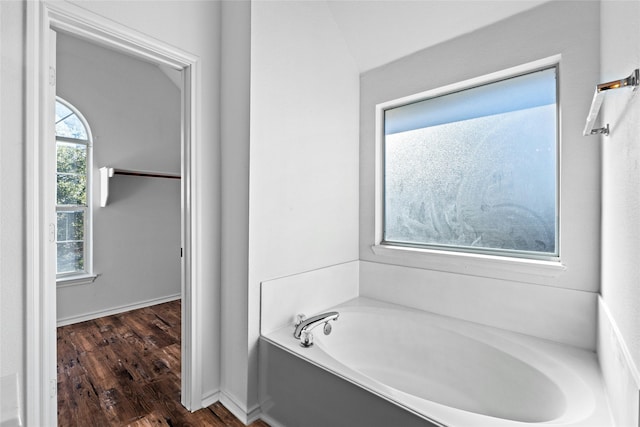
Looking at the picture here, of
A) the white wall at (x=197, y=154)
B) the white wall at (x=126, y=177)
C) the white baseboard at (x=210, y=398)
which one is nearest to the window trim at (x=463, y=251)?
the white wall at (x=197, y=154)

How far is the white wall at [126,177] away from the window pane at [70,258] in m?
0.15

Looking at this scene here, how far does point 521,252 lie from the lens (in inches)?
71.0

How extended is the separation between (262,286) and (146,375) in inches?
48.0

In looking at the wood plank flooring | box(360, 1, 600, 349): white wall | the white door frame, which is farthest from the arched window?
box(360, 1, 600, 349): white wall

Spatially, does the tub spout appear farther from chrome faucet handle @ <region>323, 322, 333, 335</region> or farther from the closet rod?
the closet rod

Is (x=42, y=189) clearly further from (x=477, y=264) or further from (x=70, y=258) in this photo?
(x=70, y=258)

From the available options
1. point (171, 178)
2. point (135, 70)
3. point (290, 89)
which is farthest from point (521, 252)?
point (135, 70)

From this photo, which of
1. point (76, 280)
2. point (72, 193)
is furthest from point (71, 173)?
point (76, 280)

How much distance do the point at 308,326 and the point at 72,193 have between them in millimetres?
2968

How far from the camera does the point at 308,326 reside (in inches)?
68.1

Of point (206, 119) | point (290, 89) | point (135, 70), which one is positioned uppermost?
point (135, 70)

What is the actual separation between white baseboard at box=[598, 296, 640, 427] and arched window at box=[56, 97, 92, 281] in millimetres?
4004

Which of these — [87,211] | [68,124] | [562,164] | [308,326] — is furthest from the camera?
[87,211]

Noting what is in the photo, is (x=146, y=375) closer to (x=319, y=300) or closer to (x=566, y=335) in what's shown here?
(x=319, y=300)
